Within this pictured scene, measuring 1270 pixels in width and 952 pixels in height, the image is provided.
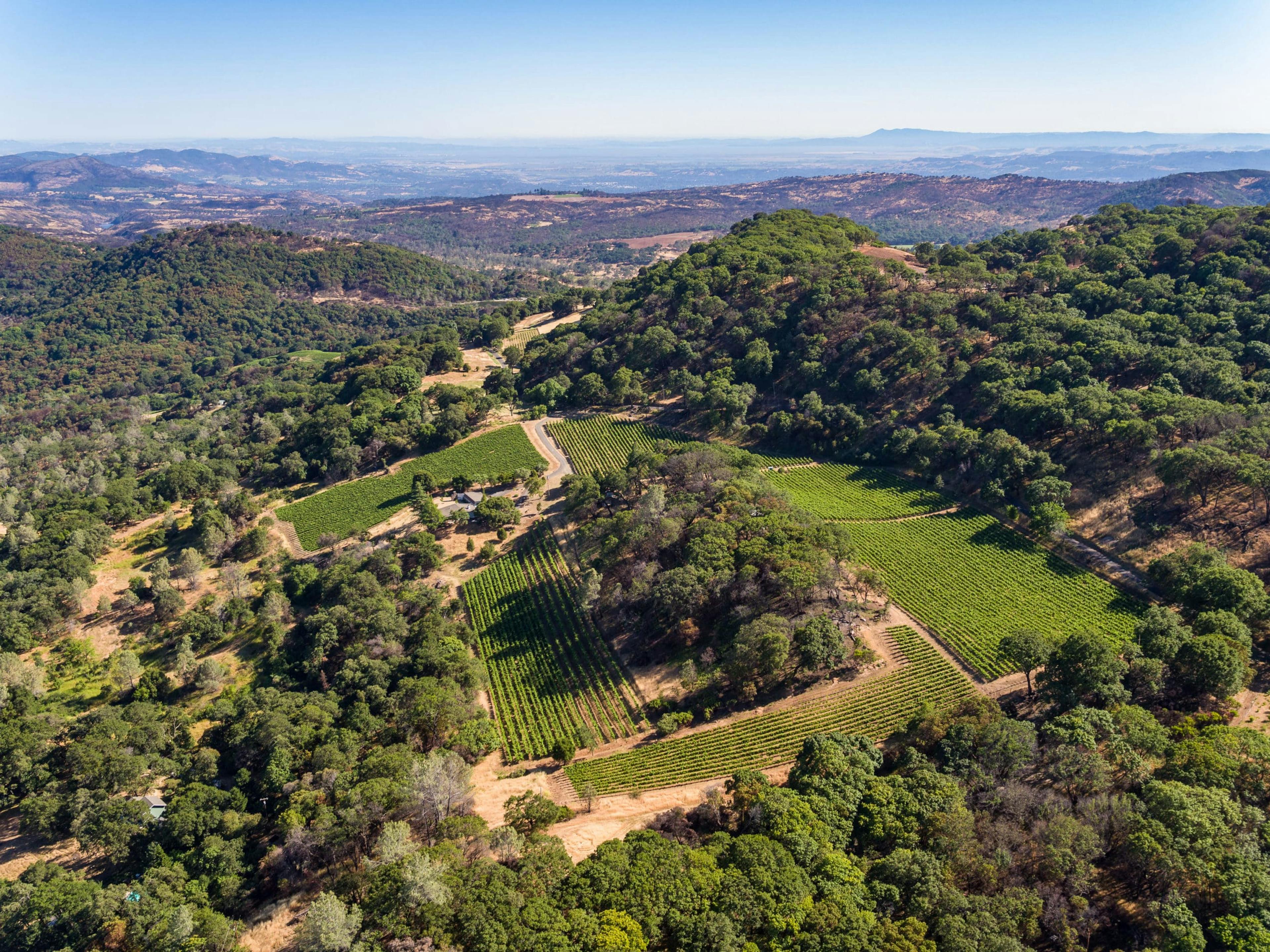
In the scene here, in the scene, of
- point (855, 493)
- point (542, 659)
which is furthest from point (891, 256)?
point (542, 659)

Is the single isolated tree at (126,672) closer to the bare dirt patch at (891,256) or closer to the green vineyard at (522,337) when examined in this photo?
the green vineyard at (522,337)

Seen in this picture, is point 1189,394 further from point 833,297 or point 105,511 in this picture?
point 105,511

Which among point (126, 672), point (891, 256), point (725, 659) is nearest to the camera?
point (725, 659)

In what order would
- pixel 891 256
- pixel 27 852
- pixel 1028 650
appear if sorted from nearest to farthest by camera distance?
1. pixel 27 852
2. pixel 1028 650
3. pixel 891 256

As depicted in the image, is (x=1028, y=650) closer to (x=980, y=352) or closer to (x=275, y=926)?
(x=275, y=926)

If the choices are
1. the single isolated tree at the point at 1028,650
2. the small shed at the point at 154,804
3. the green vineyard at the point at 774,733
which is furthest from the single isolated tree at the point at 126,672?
the single isolated tree at the point at 1028,650

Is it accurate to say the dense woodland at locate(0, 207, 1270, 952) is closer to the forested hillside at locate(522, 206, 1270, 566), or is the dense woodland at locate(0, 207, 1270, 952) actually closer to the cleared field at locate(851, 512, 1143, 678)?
the forested hillside at locate(522, 206, 1270, 566)

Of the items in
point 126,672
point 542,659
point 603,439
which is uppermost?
point 603,439
